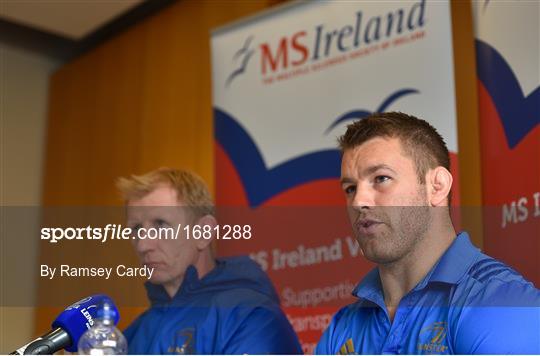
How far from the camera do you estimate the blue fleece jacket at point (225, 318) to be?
1.96 m

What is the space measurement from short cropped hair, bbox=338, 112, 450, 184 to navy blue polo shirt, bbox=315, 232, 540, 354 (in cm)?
16

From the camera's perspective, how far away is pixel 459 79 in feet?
9.39

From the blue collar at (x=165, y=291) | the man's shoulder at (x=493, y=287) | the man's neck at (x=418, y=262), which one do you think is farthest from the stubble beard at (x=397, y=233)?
the blue collar at (x=165, y=291)

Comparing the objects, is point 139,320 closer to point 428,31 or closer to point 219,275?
point 219,275

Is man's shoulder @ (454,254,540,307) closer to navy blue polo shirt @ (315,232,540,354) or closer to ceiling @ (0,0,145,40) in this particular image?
navy blue polo shirt @ (315,232,540,354)

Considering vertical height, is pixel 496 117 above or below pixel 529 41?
below

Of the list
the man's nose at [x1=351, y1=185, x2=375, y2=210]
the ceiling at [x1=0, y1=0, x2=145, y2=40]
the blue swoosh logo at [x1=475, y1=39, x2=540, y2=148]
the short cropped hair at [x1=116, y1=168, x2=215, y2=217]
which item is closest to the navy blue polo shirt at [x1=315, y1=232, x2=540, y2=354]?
the man's nose at [x1=351, y1=185, x2=375, y2=210]

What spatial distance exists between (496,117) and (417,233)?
2.88 feet


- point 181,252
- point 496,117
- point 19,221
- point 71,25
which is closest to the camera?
point 19,221

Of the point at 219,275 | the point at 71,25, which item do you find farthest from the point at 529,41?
the point at 71,25

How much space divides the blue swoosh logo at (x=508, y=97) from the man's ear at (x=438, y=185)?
0.61 m

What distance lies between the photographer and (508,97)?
7.29 feet

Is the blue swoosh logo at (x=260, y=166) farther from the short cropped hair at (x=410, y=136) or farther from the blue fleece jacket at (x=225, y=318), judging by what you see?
the short cropped hair at (x=410, y=136)

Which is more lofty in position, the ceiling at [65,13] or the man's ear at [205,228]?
the ceiling at [65,13]
